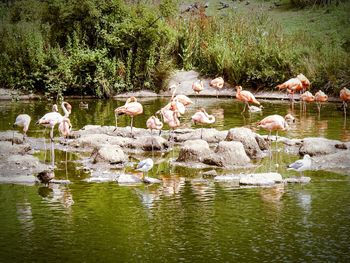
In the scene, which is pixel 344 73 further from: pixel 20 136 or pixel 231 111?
pixel 20 136

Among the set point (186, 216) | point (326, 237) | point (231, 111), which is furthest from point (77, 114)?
point (326, 237)

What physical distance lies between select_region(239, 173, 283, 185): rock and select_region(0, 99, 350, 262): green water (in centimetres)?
22

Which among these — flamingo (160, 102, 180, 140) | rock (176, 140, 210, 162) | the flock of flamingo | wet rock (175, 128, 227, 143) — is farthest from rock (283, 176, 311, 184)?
flamingo (160, 102, 180, 140)

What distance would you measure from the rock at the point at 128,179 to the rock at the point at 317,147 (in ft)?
9.65

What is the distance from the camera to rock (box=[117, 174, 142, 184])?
10.3 meters

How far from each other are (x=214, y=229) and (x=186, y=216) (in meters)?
0.56

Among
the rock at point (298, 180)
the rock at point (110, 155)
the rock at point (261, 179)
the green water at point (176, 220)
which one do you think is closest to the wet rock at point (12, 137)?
the green water at point (176, 220)

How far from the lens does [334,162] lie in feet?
36.8

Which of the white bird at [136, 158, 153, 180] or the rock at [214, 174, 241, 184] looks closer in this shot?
the rock at [214, 174, 241, 184]

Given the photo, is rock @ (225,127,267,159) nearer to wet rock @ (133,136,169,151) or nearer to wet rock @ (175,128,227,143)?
wet rock @ (175,128,227,143)

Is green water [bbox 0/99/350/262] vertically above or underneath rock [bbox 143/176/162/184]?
underneath

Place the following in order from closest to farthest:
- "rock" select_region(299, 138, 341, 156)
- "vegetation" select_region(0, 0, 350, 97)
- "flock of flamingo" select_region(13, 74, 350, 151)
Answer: "rock" select_region(299, 138, 341, 156), "flock of flamingo" select_region(13, 74, 350, 151), "vegetation" select_region(0, 0, 350, 97)

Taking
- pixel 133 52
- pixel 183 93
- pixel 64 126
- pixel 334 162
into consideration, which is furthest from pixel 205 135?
pixel 133 52

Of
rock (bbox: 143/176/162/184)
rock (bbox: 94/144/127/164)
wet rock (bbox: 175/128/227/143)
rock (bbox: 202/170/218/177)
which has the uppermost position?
wet rock (bbox: 175/128/227/143)
